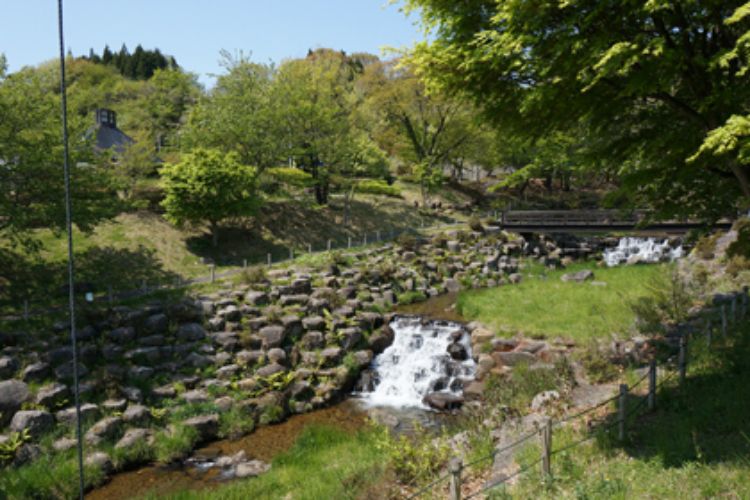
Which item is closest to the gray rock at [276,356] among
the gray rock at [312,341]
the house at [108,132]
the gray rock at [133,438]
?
the gray rock at [312,341]

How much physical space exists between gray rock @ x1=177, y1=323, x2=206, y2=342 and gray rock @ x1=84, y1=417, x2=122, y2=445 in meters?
4.85

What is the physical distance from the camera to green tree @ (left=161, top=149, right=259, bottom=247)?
29.9 meters

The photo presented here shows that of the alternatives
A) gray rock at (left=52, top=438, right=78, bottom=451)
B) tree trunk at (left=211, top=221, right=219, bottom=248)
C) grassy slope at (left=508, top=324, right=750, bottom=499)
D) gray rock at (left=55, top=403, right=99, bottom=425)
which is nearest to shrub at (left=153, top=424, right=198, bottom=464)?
gray rock at (left=52, top=438, right=78, bottom=451)

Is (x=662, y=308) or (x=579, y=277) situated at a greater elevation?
(x=662, y=308)

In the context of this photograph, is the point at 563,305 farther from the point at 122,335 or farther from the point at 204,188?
the point at 204,188

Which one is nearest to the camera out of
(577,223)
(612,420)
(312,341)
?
(612,420)

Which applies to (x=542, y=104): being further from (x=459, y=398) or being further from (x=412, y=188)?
(x=412, y=188)

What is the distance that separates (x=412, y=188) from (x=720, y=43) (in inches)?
1821

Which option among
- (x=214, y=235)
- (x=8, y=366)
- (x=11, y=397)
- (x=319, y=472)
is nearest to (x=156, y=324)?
(x=8, y=366)

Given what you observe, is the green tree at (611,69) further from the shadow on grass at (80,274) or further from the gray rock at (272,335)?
the shadow on grass at (80,274)

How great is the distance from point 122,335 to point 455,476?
51.4 ft

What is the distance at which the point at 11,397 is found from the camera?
1497cm

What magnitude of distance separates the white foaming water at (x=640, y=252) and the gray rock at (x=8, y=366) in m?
34.3

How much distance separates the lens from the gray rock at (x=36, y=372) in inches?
633
